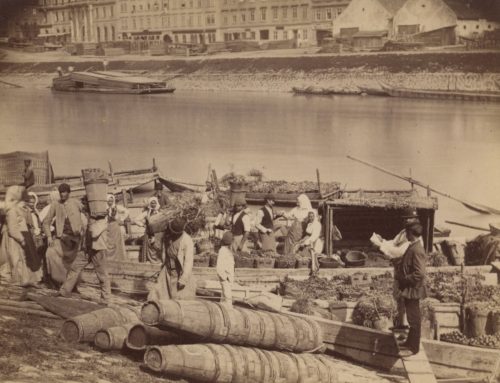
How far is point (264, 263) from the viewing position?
332 inches

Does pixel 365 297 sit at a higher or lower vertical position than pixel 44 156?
lower

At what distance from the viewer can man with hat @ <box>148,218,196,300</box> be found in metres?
5.83

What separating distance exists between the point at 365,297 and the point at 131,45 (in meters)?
8.83

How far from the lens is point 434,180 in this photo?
54.9 feet

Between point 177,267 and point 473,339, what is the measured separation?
10.0 ft

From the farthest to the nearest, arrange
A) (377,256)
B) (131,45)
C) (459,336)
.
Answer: (131,45) < (377,256) < (459,336)

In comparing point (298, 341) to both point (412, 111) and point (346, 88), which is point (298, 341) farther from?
point (346, 88)

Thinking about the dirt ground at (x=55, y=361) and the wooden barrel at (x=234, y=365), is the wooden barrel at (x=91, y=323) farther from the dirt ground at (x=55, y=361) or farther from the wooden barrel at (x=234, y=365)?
the wooden barrel at (x=234, y=365)

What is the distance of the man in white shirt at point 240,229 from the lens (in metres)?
8.92

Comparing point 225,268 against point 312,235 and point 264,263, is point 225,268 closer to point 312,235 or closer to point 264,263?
point 264,263

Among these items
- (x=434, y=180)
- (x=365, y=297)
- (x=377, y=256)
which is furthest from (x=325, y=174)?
(x=365, y=297)

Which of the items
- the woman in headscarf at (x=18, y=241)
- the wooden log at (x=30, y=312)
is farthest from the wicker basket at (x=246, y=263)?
the wooden log at (x=30, y=312)

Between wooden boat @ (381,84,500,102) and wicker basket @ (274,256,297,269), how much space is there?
1709cm

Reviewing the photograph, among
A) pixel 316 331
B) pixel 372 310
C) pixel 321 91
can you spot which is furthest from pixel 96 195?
pixel 321 91
